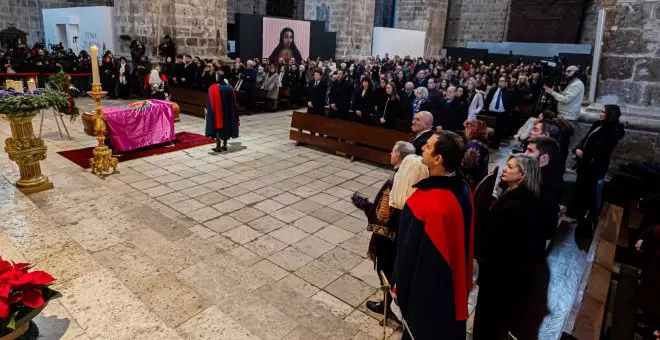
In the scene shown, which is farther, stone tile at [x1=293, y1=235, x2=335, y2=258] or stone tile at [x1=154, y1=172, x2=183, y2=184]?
stone tile at [x1=154, y1=172, x2=183, y2=184]

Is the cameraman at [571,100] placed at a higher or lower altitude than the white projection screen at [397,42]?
lower

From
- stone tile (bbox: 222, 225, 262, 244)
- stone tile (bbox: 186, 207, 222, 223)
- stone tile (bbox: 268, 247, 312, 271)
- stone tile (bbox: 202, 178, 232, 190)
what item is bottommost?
stone tile (bbox: 268, 247, 312, 271)

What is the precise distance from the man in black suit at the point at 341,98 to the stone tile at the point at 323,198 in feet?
9.42

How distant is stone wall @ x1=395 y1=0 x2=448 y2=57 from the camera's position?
70.1ft

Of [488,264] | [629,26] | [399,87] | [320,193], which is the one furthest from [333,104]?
[488,264]

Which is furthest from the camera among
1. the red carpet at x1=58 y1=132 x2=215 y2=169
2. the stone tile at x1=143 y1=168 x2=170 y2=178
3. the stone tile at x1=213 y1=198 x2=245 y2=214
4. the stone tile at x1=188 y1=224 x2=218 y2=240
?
the red carpet at x1=58 y1=132 x2=215 y2=169

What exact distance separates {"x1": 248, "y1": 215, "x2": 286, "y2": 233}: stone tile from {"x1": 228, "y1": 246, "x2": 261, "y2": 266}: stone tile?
0.50 metres

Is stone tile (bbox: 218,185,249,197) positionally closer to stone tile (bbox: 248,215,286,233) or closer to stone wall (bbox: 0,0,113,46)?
stone tile (bbox: 248,215,286,233)

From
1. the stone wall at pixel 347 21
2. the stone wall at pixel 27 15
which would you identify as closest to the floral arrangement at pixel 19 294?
the stone wall at pixel 347 21

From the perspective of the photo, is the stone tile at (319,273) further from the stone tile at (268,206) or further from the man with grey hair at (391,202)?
the stone tile at (268,206)

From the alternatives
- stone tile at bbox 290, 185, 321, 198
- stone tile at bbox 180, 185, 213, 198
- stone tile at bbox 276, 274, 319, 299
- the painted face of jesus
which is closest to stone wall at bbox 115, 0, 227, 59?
the painted face of jesus

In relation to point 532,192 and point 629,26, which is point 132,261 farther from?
point 629,26

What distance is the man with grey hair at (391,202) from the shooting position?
248 centimetres

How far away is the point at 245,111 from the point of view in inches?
467
